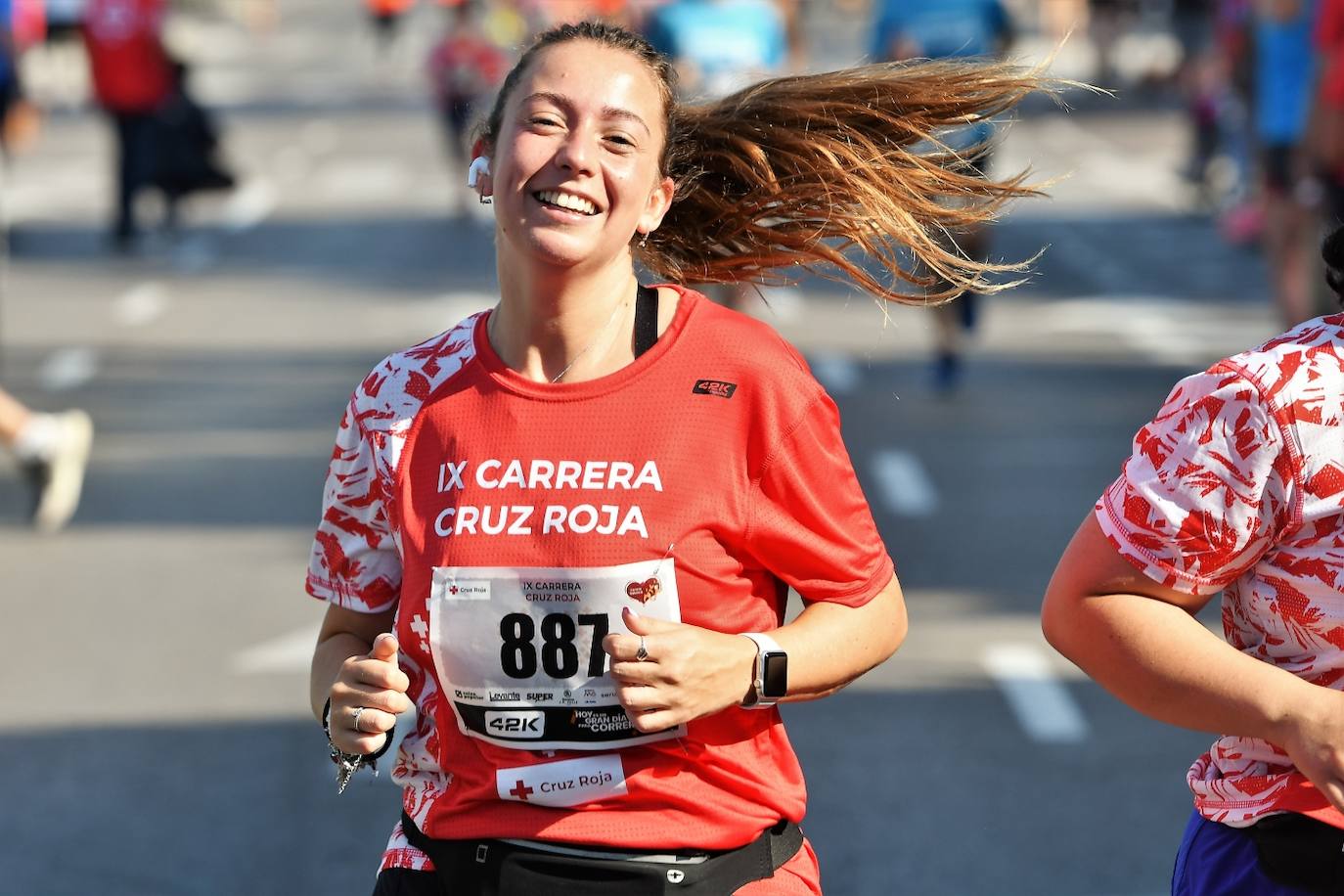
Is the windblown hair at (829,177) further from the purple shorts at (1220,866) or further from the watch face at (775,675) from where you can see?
the purple shorts at (1220,866)

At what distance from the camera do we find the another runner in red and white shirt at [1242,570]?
271 centimetres

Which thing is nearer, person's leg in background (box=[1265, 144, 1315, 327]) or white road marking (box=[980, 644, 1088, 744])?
white road marking (box=[980, 644, 1088, 744])

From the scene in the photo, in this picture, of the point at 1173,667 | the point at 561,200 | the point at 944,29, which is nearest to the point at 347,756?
the point at 561,200

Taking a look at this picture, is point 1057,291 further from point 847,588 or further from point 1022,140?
point 847,588

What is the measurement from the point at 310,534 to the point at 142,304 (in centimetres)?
719

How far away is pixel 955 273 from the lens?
3.57m

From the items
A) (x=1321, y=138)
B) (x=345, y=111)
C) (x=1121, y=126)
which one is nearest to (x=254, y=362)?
(x=1321, y=138)

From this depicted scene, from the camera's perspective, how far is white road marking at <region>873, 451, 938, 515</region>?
9484 mm

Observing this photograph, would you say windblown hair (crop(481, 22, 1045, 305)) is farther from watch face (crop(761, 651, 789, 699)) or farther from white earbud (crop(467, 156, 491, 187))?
watch face (crop(761, 651, 789, 699))

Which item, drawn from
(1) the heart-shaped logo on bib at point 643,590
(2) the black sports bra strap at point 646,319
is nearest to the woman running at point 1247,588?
(1) the heart-shaped logo on bib at point 643,590

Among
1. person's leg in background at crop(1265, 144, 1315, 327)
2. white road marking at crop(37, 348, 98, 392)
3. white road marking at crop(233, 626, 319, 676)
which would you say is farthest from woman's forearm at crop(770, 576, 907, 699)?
white road marking at crop(37, 348, 98, 392)

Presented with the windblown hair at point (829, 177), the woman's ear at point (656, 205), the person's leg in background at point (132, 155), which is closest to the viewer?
the woman's ear at point (656, 205)

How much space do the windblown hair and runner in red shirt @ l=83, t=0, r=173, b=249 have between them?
47.5 feet

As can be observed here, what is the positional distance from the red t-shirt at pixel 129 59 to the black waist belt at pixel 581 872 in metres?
15.2
